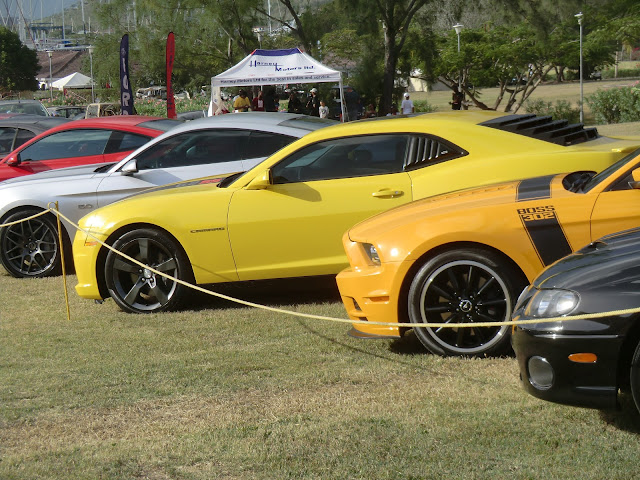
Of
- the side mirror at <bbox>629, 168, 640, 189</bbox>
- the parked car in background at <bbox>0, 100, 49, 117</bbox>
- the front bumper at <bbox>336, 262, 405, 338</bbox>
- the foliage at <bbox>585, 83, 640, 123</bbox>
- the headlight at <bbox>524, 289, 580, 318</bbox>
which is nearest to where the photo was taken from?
the headlight at <bbox>524, 289, 580, 318</bbox>

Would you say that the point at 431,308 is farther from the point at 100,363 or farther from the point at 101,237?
the point at 101,237

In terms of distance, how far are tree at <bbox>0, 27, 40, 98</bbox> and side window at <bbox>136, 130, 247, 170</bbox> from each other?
297 feet

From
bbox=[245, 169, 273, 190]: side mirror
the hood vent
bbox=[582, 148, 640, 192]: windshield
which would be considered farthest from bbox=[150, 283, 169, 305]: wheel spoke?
bbox=[582, 148, 640, 192]: windshield

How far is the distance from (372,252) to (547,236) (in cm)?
115

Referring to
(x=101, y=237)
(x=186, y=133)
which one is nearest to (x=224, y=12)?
(x=186, y=133)

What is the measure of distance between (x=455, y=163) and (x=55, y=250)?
4.96m

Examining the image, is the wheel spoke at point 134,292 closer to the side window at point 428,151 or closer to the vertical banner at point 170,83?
the side window at point 428,151

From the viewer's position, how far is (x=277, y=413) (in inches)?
193

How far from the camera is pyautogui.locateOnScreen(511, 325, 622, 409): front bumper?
13.4 ft

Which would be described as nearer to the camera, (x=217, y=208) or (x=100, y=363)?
(x=100, y=363)

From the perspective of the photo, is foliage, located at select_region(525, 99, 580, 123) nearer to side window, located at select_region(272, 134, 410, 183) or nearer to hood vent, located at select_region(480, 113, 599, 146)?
hood vent, located at select_region(480, 113, 599, 146)

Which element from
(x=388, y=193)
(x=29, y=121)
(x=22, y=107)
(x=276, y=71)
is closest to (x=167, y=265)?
(x=388, y=193)

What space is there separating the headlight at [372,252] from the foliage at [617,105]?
24192mm

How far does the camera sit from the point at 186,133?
380 inches
